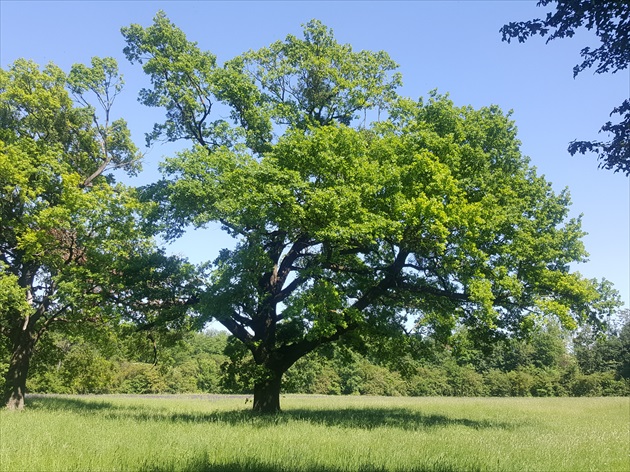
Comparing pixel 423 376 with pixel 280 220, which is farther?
pixel 423 376

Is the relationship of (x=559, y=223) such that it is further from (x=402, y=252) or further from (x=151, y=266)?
(x=151, y=266)

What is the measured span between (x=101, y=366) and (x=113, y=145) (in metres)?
12.8

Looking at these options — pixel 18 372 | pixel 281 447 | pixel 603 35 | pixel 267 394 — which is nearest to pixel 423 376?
pixel 267 394

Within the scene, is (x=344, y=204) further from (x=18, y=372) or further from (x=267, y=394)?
(x=18, y=372)

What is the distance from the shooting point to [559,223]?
2042 centimetres

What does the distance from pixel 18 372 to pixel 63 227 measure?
7.10m

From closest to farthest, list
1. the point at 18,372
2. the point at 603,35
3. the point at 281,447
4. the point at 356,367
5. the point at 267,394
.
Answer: the point at 603,35 < the point at 281,447 < the point at 267,394 < the point at 18,372 < the point at 356,367

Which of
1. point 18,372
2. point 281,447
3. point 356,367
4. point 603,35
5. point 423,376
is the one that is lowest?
point 281,447

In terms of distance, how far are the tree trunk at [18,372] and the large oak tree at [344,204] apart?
885cm

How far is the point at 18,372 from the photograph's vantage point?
70.3 feet

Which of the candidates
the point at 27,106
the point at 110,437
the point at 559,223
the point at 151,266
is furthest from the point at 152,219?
the point at 559,223

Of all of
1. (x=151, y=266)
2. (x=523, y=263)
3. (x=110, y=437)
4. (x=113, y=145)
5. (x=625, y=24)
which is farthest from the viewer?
(x=113, y=145)

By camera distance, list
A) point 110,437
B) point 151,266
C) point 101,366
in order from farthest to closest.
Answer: point 101,366
point 151,266
point 110,437

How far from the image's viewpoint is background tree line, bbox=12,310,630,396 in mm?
23188
